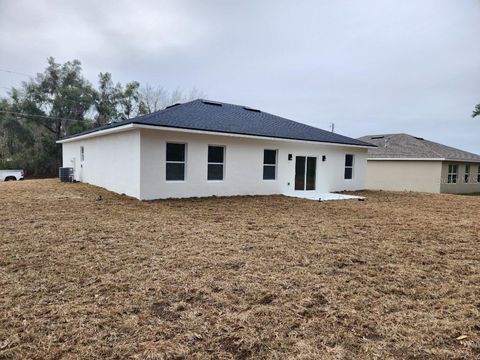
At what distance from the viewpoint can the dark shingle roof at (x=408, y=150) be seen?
70.8ft

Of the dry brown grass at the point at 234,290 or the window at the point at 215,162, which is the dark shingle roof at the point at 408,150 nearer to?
the window at the point at 215,162

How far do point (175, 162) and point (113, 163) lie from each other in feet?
10.7

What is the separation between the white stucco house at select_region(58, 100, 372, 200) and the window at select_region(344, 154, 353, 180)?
5 centimetres

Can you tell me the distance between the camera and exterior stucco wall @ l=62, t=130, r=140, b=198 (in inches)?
433

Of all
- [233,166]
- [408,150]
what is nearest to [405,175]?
[408,150]

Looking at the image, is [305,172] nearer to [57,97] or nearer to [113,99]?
[113,99]

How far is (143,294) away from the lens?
3.40 metres

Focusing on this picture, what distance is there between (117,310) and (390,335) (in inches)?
97.6

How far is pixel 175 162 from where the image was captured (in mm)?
11398

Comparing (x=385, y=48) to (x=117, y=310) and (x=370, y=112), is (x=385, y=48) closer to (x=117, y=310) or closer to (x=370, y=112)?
(x=117, y=310)

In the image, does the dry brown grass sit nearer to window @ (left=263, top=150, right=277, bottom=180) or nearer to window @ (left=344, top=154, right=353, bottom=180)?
window @ (left=263, top=150, right=277, bottom=180)

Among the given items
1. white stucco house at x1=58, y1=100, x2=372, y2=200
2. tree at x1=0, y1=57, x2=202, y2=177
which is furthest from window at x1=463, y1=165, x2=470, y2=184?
tree at x1=0, y1=57, x2=202, y2=177

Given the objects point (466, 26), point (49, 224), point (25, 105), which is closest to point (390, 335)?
point (49, 224)

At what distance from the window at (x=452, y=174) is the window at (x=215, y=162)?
18.0 metres
